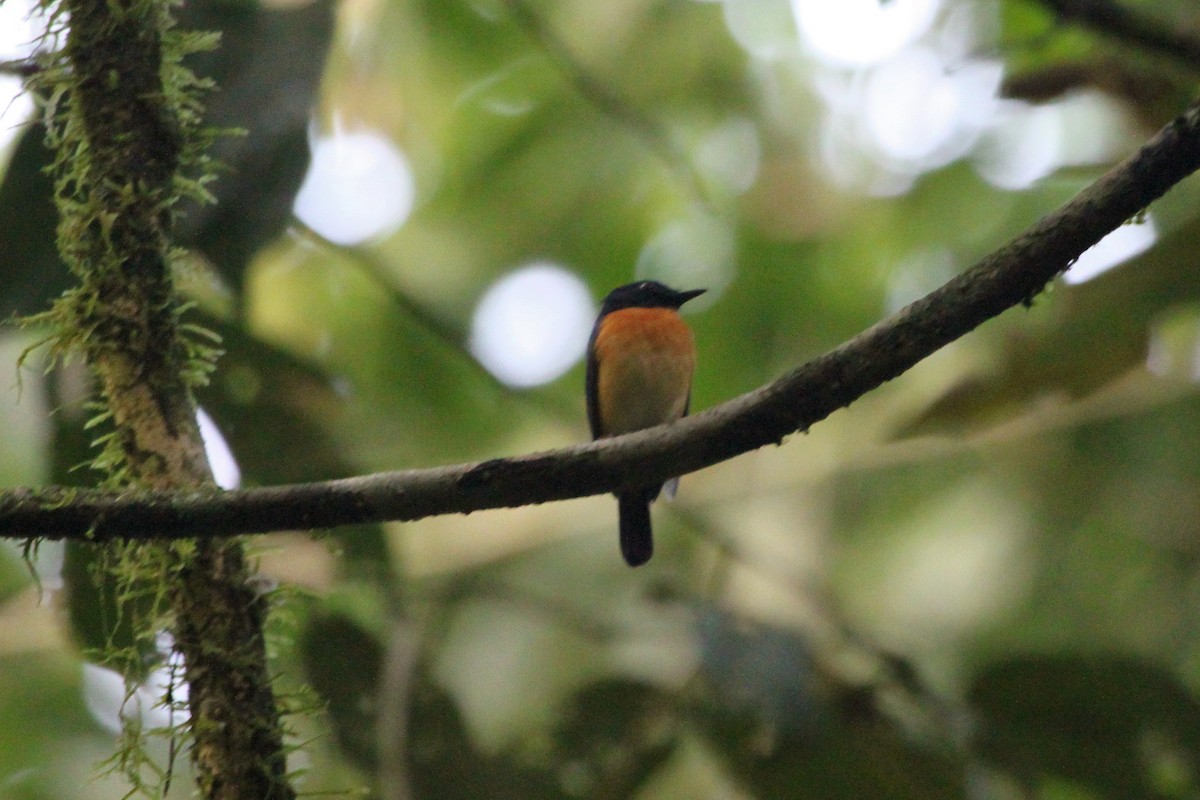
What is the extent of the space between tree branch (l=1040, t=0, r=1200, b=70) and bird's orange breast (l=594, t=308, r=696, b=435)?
5.99 ft

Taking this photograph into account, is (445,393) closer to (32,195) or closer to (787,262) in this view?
(787,262)

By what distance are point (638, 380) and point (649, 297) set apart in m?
0.56

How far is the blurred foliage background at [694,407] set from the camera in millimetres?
3861

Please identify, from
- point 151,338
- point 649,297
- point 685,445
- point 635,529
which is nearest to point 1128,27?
point 649,297

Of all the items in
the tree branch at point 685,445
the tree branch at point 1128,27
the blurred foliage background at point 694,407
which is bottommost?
the blurred foliage background at point 694,407

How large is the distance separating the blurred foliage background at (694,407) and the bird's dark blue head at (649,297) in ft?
1.67

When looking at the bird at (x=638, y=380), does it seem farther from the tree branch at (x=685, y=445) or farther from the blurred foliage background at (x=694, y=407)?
the tree branch at (x=685, y=445)

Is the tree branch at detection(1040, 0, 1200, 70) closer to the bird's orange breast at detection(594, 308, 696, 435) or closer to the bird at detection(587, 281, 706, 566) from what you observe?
the bird at detection(587, 281, 706, 566)

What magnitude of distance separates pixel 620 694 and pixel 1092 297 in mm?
2238

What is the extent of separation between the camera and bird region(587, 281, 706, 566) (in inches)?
180

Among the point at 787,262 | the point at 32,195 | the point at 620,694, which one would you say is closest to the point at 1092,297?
the point at 620,694

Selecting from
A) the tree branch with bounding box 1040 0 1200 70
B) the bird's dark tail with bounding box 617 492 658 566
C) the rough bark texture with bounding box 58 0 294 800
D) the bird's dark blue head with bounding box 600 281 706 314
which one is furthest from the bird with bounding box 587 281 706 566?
the rough bark texture with bounding box 58 0 294 800

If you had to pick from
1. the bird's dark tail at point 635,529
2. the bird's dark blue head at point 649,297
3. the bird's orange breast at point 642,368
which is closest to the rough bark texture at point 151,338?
the bird's orange breast at point 642,368

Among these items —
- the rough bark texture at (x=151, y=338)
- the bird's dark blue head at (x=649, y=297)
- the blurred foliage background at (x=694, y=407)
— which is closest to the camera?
the rough bark texture at (x=151, y=338)
